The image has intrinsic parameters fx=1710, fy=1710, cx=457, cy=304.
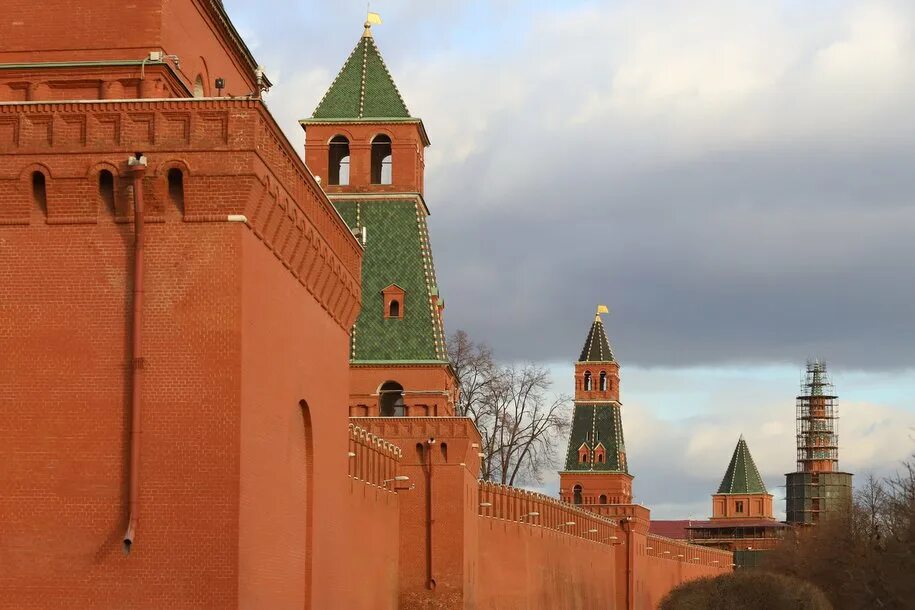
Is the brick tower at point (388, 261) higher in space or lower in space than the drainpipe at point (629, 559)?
higher

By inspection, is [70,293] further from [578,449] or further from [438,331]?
[578,449]

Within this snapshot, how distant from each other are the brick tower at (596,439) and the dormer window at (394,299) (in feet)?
175

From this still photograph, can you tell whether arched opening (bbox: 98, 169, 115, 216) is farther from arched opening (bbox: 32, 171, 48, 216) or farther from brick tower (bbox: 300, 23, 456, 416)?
brick tower (bbox: 300, 23, 456, 416)

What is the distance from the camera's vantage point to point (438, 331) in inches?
1791

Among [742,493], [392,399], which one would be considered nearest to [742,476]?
[742,493]

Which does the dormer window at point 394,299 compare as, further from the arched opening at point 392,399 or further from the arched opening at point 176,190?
the arched opening at point 176,190

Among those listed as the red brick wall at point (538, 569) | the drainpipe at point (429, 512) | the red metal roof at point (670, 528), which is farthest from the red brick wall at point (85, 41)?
the red metal roof at point (670, 528)

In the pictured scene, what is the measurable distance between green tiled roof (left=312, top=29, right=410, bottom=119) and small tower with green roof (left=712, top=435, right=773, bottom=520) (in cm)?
10145

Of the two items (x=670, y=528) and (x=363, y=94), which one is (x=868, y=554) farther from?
(x=670, y=528)

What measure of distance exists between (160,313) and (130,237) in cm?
101

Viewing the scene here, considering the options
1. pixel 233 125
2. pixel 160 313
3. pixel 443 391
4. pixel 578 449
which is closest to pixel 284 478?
pixel 160 313

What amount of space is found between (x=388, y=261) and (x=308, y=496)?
67.0 feet

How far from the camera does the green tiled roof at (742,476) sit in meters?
144

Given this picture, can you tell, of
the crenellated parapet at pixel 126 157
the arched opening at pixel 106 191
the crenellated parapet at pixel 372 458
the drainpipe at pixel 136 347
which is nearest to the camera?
the drainpipe at pixel 136 347
